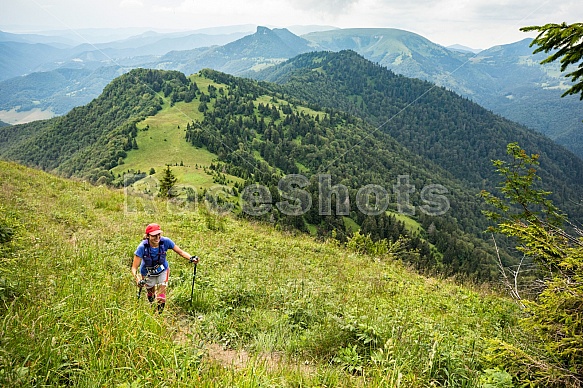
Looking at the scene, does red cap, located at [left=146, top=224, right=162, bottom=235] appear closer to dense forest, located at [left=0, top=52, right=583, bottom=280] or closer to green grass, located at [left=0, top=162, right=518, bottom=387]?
green grass, located at [left=0, top=162, right=518, bottom=387]

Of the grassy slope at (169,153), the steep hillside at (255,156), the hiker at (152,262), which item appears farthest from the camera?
the steep hillside at (255,156)

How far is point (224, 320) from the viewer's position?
5699mm

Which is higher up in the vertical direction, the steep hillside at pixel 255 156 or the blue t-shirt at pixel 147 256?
the blue t-shirt at pixel 147 256

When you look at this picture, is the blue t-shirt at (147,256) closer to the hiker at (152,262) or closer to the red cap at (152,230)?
the hiker at (152,262)

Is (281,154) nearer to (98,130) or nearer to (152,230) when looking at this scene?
(98,130)

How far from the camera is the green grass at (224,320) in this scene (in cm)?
327

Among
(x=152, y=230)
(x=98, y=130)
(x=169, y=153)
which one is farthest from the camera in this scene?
(x=98, y=130)

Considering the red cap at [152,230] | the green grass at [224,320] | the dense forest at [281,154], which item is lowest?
the dense forest at [281,154]

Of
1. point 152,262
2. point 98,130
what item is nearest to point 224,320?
point 152,262

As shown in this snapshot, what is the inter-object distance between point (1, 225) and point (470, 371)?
775 cm

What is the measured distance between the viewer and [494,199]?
14.2 metres

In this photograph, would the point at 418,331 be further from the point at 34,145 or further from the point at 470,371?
the point at 34,145

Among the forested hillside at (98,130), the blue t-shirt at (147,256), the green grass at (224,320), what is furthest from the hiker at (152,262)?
the forested hillside at (98,130)

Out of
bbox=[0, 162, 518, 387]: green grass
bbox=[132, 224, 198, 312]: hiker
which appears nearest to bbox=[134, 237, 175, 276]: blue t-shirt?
bbox=[132, 224, 198, 312]: hiker
